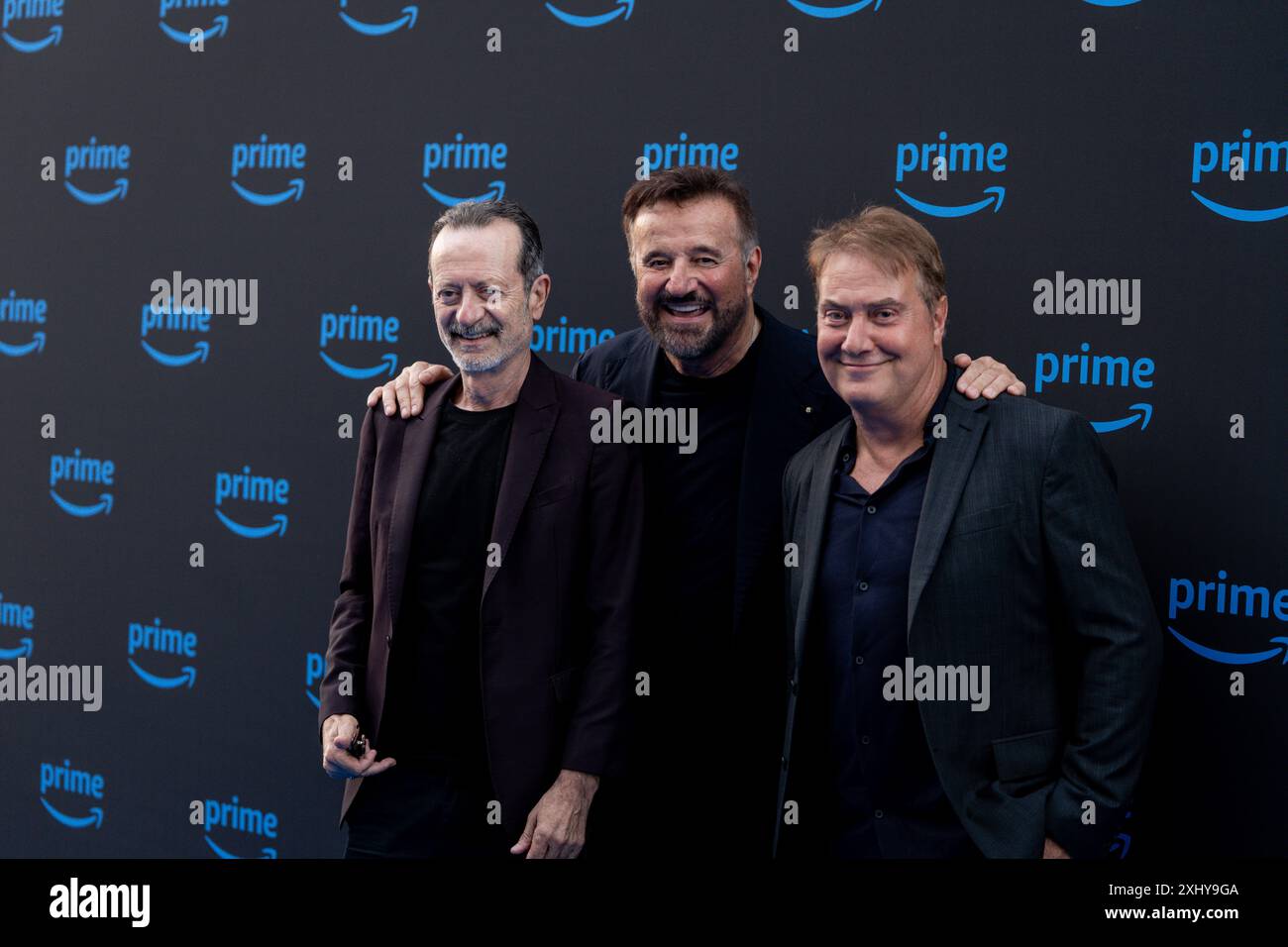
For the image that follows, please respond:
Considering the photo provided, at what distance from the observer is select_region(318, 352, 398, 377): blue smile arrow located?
3652 mm

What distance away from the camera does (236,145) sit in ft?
12.7

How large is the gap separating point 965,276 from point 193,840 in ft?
11.0

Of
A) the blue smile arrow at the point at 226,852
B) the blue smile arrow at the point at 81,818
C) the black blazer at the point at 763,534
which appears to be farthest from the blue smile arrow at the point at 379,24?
the blue smile arrow at the point at 81,818

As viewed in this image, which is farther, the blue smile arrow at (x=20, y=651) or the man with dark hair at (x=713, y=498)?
the blue smile arrow at (x=20, y=651)

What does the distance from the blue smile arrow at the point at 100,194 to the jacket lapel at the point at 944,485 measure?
3.32m

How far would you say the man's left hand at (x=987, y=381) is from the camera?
2.21 metres

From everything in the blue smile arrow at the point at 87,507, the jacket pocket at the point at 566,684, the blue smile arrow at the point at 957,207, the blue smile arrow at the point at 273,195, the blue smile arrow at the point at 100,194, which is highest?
the blue smile arrow at the point at 100,194

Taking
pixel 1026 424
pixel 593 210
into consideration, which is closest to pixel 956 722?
pixel 1026 424

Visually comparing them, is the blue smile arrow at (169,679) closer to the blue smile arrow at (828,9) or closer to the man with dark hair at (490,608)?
the man with dark hair at (490,608)

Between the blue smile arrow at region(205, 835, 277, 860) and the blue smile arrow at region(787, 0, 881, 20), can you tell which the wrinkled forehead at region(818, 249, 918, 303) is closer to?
the blue smile arrow at region(787, 0, 881, 20)

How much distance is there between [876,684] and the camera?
2.14 metres

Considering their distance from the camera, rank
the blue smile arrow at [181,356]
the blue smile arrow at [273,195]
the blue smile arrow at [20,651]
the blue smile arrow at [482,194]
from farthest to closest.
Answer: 1. the blue smile arrow at [20,651]
2. the blue smile arrow at [181,356]
3. the blue smile arrow at [273,195]
4. the blue smile arrow at [482,194]

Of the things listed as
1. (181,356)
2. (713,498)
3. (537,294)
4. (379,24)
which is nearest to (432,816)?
(713,498)
